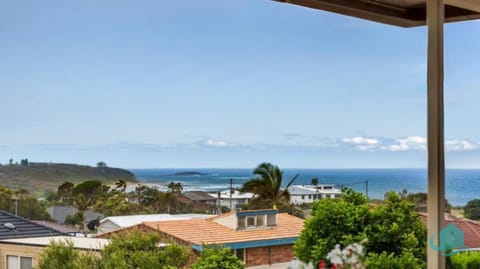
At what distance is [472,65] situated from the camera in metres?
2.77

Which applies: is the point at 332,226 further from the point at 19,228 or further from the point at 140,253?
the point at 19,228

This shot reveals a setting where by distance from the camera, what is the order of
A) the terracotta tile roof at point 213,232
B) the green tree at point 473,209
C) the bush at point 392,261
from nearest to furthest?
the terracotta tile roof at point 213,232
the bush at point 392,261
the green tree at point 473,209

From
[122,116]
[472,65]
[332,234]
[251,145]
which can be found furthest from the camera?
[472,65]

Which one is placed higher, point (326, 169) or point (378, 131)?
point (378, 131)

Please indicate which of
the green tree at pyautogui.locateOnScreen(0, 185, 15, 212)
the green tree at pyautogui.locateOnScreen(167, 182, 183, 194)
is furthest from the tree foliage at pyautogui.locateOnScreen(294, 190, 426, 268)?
the green tree at pyautogui.locateOnScreen(0, 185, 15, 212)

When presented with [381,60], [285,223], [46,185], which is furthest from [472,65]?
[46,185]

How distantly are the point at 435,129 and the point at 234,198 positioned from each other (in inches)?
37.7

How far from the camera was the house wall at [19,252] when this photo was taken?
1845mm

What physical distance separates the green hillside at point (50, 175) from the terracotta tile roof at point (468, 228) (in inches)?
53.7

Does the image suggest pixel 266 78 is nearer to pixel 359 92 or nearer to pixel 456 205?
pixel 359 92

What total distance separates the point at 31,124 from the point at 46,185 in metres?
0.19

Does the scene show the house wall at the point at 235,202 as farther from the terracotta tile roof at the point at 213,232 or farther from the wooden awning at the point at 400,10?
the wooden awning at the point at 400,10

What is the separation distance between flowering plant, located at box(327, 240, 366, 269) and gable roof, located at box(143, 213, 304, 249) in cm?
17

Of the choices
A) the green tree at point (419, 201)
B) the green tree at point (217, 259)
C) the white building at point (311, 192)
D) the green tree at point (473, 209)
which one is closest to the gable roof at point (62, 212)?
the green tree at point (217, 259)
